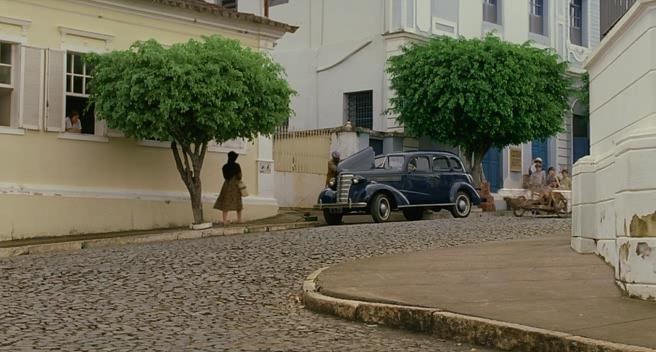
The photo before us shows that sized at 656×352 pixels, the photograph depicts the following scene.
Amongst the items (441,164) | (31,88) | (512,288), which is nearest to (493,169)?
(441,164)

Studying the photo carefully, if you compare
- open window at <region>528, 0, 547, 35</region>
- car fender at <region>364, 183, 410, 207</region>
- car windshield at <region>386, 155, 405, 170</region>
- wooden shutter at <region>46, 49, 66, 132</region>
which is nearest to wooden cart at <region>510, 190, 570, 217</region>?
car fender at <region>364, 183, 410, 207</region>

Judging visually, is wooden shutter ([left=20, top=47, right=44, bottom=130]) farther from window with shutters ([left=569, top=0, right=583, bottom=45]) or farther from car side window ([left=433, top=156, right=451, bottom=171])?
window with shutters ([left=569, top=0, right=583, bottom=45])

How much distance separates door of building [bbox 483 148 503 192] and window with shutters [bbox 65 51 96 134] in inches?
610

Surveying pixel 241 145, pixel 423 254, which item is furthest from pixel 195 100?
pixel 423 254

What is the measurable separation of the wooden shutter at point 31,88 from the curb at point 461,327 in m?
10.3

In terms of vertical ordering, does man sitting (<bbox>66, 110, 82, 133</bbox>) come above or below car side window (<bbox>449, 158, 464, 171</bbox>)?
above

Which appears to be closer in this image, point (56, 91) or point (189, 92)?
point (189, 92)

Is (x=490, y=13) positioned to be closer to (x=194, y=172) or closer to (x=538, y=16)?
(x=538, y=16)

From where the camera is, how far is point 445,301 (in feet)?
24.7

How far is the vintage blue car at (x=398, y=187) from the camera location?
19438 mm

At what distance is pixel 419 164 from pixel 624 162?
13.1m

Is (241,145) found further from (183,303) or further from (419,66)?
(183,303)

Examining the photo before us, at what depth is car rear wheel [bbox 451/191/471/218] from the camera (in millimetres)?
21234

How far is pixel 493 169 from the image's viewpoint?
2978 cm
